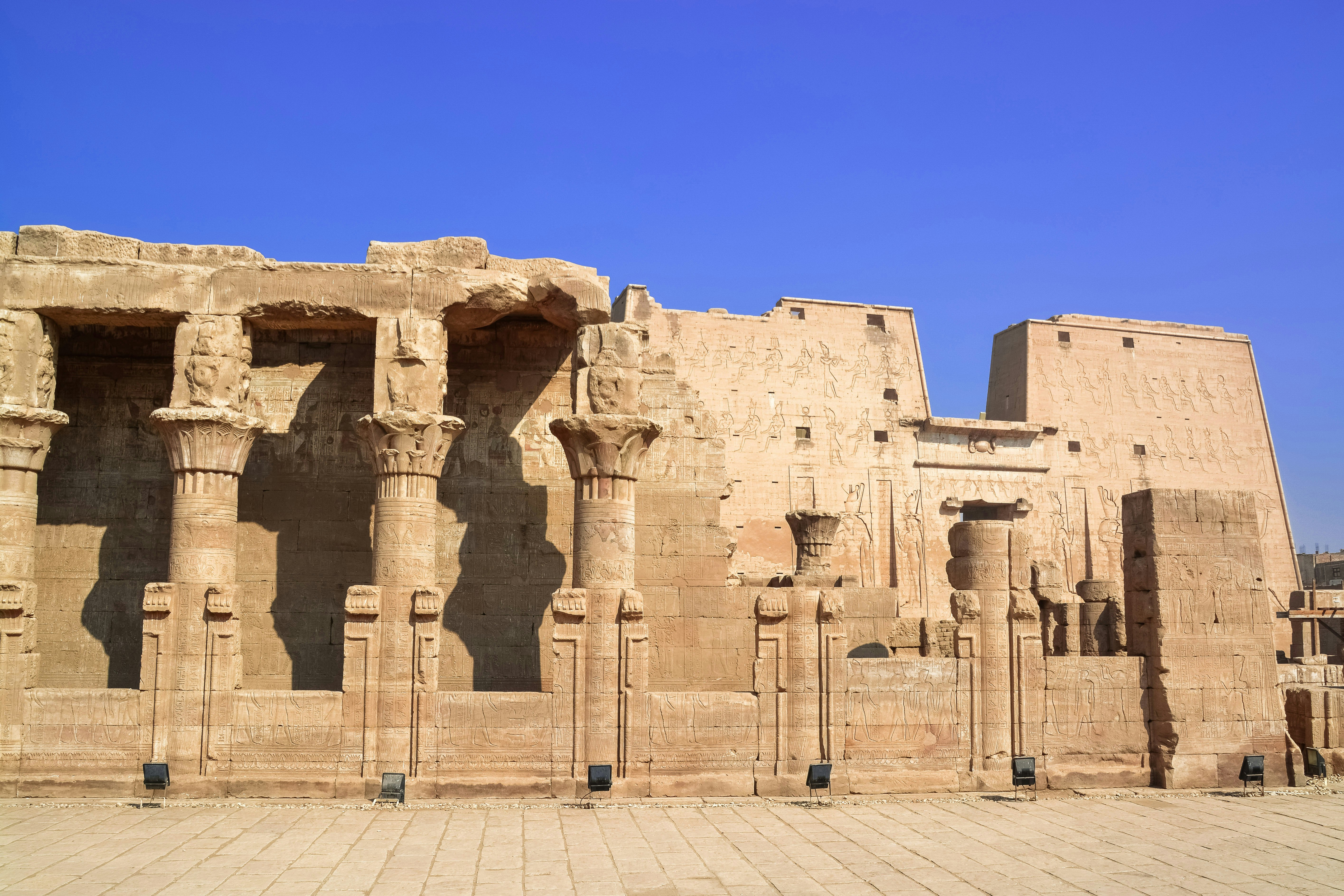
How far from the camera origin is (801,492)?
27812 millimetres

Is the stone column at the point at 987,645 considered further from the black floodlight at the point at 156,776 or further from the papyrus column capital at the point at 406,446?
the black floodlight at the point at 156,776

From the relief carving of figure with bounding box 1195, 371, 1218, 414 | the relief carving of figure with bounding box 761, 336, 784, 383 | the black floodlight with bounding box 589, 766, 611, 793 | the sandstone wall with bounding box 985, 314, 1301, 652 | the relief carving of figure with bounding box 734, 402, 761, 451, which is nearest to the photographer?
Result: the black floodlight with bounding box 589, 766, 611, 793

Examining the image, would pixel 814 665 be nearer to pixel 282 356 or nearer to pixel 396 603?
pixel 396 603

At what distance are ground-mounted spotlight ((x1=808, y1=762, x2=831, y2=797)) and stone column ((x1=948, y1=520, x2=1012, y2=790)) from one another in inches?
70.8

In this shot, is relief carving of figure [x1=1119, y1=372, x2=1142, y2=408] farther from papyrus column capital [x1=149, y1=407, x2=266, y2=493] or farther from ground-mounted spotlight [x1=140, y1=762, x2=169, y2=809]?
ground-mounted spotlight [x1=140, y1=762, x2=169, y2=809]

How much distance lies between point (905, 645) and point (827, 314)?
16.2 metres

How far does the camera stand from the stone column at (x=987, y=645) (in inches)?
441

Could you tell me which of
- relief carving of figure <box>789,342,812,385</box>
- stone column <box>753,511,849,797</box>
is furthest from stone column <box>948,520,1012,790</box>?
relief carving of figure <box>789,342,812,385</box>

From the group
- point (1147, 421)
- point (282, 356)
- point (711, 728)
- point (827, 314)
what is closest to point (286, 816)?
point (711, 728)

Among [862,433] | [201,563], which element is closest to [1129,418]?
[862,433]

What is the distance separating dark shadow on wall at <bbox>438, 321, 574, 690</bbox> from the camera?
13.1 metres

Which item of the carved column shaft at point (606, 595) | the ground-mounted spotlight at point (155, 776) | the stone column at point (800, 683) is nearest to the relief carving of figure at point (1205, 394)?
the stone column at point (800, 683)

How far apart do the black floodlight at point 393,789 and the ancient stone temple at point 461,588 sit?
1.36 ft

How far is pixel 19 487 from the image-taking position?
11391 millimetres
